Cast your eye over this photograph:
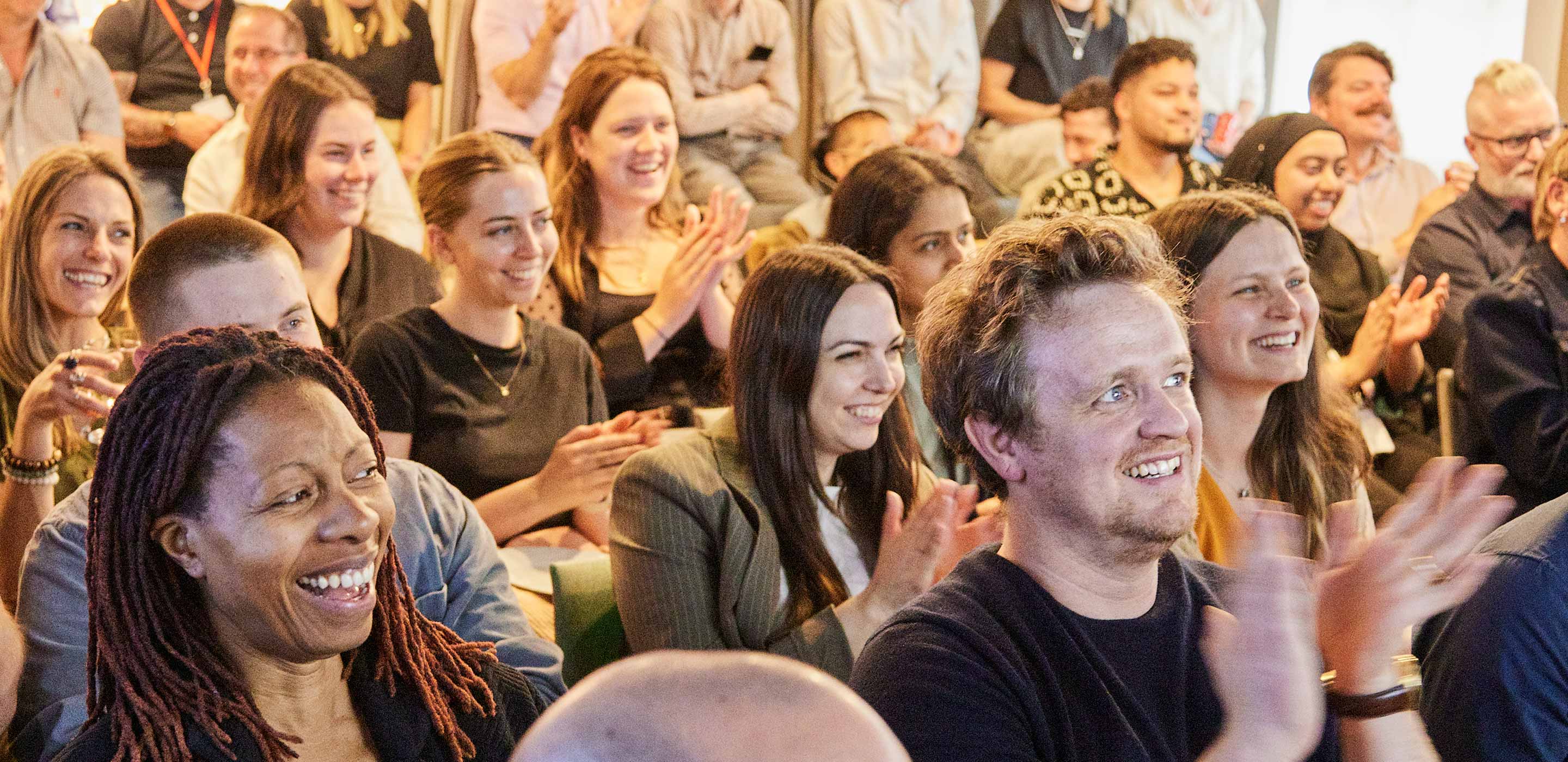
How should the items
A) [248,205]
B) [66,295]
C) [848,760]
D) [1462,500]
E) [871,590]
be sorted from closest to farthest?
[848,760] < [1462,500] < [871,590] < [66,295] < [248,205]

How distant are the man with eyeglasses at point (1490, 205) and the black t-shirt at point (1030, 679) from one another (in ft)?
10.1

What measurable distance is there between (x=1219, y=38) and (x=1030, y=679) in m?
5.61

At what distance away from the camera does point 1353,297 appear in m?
4.36

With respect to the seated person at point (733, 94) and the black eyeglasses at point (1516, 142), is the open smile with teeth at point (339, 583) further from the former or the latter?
the black eyeglasses at point (1516, 142)

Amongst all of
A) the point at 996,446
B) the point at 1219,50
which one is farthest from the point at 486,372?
the point at 1219,50

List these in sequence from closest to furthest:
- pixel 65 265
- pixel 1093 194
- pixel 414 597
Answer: pixel 414 597, pixel 65 265, pixel 1093 194

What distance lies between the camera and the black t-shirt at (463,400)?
2.88m

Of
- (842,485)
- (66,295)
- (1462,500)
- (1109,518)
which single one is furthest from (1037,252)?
(66,295)

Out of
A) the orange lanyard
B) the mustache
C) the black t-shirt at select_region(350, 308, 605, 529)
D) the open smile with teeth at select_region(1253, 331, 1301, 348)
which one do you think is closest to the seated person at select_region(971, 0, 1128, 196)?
the mustache

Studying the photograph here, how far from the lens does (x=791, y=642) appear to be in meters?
2.26

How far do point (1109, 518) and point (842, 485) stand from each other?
1143 millimetres

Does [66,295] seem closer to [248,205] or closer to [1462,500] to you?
[248,205]

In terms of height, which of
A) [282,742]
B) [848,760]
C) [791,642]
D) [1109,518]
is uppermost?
[848,760]

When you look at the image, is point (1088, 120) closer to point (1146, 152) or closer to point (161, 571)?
point (1146, 152)
